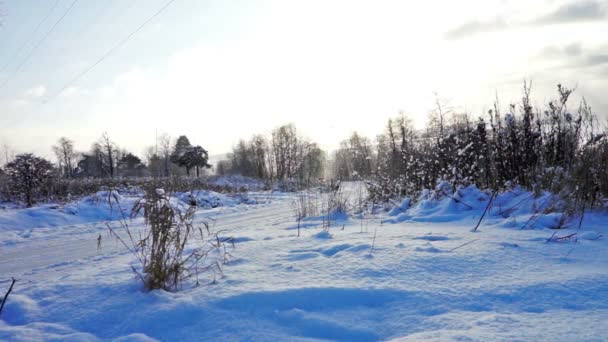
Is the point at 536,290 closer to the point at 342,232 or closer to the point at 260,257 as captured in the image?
the point at 260,257

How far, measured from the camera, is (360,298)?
7.29ft

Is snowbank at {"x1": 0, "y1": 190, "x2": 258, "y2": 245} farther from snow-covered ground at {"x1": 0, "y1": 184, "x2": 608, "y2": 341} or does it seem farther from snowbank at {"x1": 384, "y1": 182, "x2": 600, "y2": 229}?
snow-covered ground at {"x1": 0, "y1": 184, "x2": 608, "y2": 341}

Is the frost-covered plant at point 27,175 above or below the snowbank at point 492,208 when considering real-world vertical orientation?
above

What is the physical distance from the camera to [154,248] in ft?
8.98

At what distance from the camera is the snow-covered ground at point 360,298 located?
184cm

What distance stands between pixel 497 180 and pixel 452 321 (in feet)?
18.5

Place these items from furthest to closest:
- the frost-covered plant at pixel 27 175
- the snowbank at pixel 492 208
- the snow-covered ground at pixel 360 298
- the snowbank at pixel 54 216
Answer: the frost-covered plant at pixel 27 175, the snowbank at pixel 54 216, the snowbank at pixel 492 208, the snow-covered ground at pixel 360 298

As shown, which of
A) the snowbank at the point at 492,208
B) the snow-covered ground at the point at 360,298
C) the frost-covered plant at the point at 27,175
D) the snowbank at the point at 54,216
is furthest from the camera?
the frost-covered plant at the point at 27,175

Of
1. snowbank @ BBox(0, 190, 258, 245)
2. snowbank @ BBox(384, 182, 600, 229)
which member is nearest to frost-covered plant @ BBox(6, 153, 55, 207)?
snowbank @ BBox(0, 190, 258, 245)

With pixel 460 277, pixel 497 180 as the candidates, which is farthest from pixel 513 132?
pixel 460 277

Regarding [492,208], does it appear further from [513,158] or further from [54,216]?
[54,216]

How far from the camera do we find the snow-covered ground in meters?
1.84

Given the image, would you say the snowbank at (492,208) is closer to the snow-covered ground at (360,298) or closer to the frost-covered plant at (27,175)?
the snow-covered ground at (360,298)

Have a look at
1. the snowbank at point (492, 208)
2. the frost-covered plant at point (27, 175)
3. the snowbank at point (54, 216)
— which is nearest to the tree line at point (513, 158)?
the snowbank at point (492, 208)
